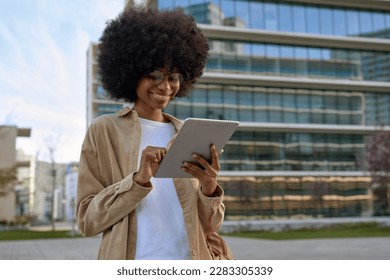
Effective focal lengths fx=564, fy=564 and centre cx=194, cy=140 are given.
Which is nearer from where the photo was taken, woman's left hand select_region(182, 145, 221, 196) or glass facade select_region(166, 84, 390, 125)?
woman's left hand select_region(182, 145, 221, 196)

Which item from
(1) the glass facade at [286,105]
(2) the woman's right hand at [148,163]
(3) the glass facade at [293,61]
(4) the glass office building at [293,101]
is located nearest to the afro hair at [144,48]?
(2) the woman's right hand at [148,163]

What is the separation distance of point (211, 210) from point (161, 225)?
5.0 inches

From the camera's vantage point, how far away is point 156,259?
1261 mm

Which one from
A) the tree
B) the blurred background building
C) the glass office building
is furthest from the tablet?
the tree

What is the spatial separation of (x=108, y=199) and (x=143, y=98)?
28 cm

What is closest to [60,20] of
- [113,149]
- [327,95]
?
[113,149]

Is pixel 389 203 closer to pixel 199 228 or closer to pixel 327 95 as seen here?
pixel 327 95

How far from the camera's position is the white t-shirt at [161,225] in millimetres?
1260

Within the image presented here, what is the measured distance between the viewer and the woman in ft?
4.00

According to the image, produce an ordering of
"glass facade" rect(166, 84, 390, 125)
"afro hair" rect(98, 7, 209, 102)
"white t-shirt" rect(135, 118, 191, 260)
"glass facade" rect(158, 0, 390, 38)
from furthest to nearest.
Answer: "glass facade" rect(158, 0, 390, 38)
"glass facade" rect(166, 84, 390, 125)
"afro hair" rect(98, 7, 209, 102)
"white t-shirt" rect(135, 118, 191, 260)

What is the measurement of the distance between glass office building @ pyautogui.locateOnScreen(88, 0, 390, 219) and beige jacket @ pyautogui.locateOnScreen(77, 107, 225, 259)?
17197 mm

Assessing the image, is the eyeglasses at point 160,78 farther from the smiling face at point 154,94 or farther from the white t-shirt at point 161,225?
the white t-shirt at point 161,225

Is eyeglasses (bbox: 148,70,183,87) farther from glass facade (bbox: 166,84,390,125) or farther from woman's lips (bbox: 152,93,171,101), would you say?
glass facade (bbox: 166,84,390,125)
